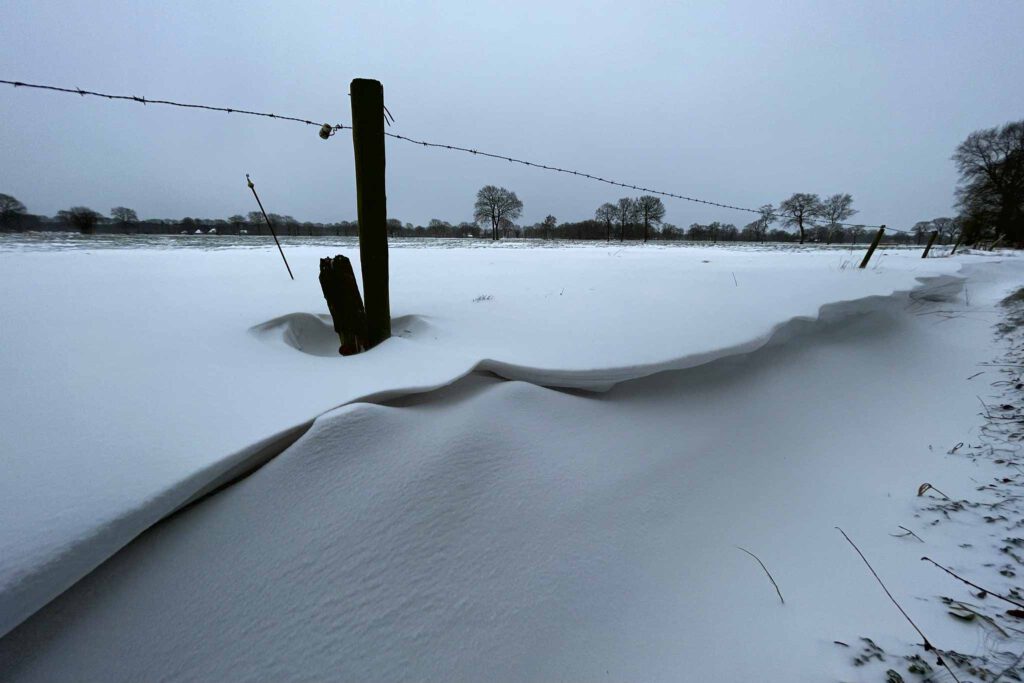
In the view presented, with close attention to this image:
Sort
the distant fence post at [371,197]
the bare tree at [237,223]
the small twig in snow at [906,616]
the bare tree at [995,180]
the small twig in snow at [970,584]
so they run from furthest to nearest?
the bare tree at [237,223], the bare tree at [995,180], the distant fence post at [371,197], the small twig in snow at [970,584], the small twig in snow at [906,616]

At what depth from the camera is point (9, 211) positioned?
56.4 feet

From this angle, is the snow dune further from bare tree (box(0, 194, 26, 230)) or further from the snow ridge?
bare tree (box(0, 194, 26, 230))

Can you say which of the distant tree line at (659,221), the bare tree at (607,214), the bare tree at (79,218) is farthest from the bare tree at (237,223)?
the bare tree at (607,214)

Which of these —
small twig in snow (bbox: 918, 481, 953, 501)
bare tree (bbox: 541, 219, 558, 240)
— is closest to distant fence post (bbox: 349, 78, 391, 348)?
Answer: small twig in snow (bbox: 918, 481, 953, 501)

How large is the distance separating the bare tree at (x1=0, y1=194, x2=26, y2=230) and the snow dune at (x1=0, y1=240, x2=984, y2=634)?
21708mm

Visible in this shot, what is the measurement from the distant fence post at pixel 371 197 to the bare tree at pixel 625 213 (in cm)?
5839

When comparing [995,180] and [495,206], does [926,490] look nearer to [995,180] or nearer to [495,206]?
[995,180]

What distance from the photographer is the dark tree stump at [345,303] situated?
8.66ft

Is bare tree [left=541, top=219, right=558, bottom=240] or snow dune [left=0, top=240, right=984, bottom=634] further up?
bare tree [left=541, top=219, right=558, bottom=240]

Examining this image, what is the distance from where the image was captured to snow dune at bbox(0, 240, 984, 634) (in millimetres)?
1122

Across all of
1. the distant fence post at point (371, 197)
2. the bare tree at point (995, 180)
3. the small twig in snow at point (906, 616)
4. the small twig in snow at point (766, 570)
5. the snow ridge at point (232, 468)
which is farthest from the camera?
the bare tree at point (995, 180)

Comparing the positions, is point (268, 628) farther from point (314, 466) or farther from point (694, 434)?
point (694, 434)

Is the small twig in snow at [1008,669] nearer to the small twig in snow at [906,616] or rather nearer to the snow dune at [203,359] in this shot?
the small twig in snow at [906,616]

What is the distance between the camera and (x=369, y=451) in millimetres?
1522
